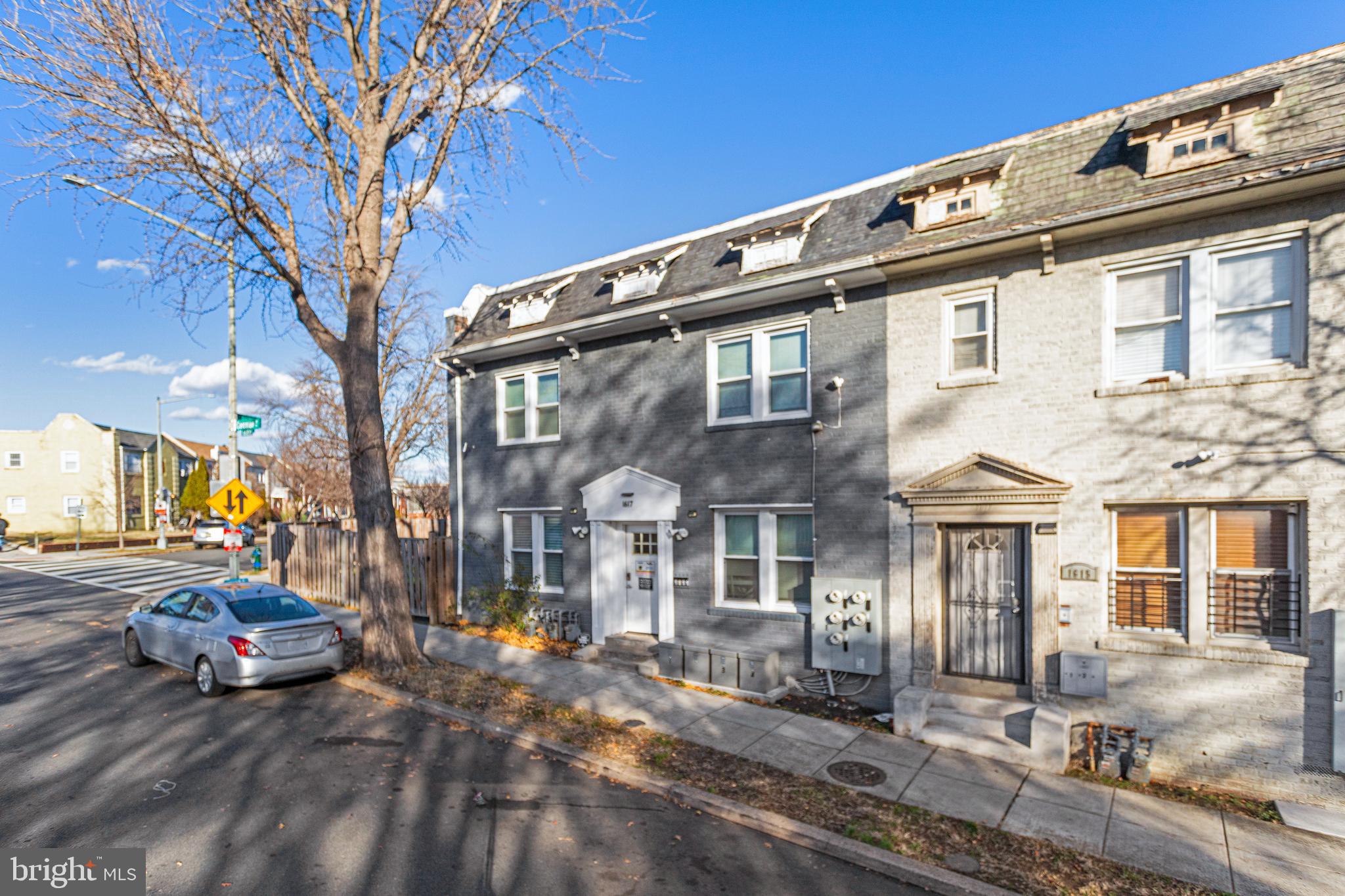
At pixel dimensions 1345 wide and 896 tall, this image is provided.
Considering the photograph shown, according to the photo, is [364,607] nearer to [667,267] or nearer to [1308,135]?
[667,267]

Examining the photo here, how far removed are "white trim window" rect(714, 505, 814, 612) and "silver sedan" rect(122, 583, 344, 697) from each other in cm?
617

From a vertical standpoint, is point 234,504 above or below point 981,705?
above

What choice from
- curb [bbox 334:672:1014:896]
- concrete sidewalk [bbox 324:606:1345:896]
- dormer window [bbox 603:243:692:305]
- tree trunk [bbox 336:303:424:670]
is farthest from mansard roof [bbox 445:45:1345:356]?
curb [bbox 334:672:1014:896]

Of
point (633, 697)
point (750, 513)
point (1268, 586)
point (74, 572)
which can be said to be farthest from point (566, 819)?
point (74, 572)

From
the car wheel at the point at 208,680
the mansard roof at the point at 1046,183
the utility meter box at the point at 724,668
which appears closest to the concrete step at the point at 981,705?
the utility meter box at the point at 724,668

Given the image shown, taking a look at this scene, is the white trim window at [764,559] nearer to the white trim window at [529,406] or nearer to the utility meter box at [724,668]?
the utility meter box at [724,668]

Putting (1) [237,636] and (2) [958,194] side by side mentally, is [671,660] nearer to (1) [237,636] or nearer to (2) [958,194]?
(1) [237,636]

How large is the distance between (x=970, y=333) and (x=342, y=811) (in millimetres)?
9198

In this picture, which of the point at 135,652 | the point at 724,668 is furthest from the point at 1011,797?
the point at 135,652

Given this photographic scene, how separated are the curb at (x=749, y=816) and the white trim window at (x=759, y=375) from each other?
5.77 meters

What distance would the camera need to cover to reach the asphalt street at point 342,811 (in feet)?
17.7

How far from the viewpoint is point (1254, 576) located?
7.76 metres

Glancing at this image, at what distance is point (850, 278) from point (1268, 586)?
6164 mm

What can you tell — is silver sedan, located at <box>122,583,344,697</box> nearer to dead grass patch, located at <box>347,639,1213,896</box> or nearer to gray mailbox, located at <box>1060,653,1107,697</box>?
dead grass patch, located at <box>347,639,1213,896</box>
